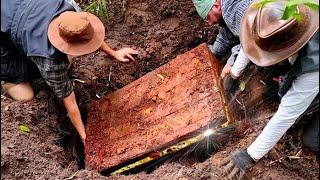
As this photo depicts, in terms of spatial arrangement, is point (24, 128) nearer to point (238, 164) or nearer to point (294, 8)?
point (238, 164)

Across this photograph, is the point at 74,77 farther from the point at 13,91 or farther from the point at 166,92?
the point at 166,92

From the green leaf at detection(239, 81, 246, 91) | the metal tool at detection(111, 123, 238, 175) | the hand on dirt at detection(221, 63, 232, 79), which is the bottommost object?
the metal tool at detection(111, 123, 238, 175)

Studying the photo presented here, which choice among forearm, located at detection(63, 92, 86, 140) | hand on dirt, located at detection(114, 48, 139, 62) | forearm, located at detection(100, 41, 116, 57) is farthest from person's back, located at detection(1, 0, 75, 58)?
hand on dirt, located at detection(114, 48, 139, 62)

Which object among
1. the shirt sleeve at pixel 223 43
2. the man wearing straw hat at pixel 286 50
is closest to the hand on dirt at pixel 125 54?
the shirt sleeve at pixel 223 43

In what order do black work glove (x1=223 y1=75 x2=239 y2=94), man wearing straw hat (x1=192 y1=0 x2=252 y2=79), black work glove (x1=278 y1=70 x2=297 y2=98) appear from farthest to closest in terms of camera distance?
black work glove (x1=223 y1=75 x2=239 y2=94), man wearing straw hat (x1=192 y1=0 x2=252 y2=79), black work glove (x1=278 y1=70 x2=297 y2=98)

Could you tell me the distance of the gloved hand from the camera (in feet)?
8.68

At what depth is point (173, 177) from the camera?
9.11 ft

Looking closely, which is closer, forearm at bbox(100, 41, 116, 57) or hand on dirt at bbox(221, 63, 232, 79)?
hand on dirt at bbox(221, 63, 232, 79)

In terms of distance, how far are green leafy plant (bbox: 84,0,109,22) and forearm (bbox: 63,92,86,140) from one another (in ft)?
3.44

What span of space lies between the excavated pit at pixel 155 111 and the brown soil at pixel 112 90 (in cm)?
19

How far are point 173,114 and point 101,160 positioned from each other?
62 centimetres

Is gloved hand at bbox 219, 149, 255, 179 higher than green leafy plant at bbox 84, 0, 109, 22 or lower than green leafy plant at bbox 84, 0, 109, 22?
higher

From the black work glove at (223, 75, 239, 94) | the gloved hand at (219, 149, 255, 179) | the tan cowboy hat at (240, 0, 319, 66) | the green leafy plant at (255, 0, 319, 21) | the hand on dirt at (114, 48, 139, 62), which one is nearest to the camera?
the green leafy plant at (255, 0, 319, 21)

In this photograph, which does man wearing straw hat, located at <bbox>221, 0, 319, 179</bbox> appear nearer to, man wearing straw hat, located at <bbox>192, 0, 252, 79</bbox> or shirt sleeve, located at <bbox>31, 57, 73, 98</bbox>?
man wearing straw hat, located at <bbox>192, 0, 252, 79</bbox>
